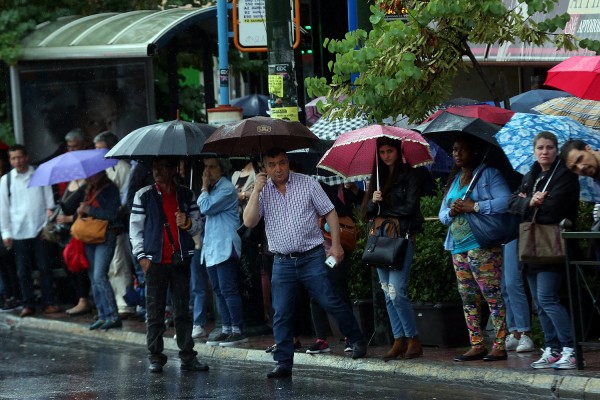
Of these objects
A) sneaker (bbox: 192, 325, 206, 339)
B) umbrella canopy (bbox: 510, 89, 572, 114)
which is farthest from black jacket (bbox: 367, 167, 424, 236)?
sneaker (bbox: 192, 325, 206, 339)

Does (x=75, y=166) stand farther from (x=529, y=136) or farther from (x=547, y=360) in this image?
(x=547, y=360)

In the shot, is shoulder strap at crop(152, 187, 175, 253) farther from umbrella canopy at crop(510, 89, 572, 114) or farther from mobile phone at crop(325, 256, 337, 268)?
umbrella canopy at crop(510, 89, 572, 114)

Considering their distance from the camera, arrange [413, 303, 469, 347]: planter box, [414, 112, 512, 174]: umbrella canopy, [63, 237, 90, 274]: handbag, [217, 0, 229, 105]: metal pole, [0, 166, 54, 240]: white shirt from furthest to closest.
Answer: [0, 166, 54, 240]: white shirt < [63, 237, 90, 274]: handbag < [217, 0, 229, 105]: metal pole < [413, 303, 469, 347]: planter box < [414, 112, 512, 174]: umbrella canopy

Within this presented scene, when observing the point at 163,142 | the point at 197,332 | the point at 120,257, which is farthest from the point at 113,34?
the point at 163,142

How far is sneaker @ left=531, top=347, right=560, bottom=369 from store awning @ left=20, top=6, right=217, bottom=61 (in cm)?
759

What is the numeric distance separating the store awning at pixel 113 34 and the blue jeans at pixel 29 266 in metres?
2.47

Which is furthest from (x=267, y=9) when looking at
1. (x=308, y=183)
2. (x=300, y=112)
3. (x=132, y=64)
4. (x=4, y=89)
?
(x=4, y=89)

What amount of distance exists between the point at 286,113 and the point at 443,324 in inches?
96.2

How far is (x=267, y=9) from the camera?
13.0 m

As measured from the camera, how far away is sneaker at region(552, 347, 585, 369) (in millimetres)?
10461

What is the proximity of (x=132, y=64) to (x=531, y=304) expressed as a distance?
263 inches

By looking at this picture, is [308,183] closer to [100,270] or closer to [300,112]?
[300,112]

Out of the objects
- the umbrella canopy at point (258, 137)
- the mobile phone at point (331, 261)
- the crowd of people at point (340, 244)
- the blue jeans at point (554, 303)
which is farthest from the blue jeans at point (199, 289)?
the blue jeans at point (554, 303)

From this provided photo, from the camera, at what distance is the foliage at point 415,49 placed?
1169 cm
